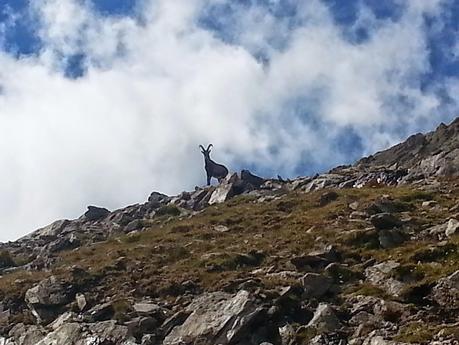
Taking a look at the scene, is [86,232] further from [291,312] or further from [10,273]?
[291,312]

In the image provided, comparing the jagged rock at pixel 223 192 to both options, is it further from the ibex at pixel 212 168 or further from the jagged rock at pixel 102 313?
the jagged rock at pixel 102 313

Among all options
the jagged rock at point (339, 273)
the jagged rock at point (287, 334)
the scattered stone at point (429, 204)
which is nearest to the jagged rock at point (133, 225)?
the scattered stone at point (429, 204)

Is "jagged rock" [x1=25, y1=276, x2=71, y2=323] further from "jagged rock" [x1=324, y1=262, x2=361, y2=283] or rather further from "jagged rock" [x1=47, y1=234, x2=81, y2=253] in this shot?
"jagged rock" [x1=47, y1=234, x2=81, y2=253]

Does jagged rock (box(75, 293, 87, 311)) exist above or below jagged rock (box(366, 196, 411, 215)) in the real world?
below

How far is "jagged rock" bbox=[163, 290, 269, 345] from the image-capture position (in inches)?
997

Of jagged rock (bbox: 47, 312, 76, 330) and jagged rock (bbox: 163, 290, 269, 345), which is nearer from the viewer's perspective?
jagged rock (bbox: 163, 290, 269, 345)

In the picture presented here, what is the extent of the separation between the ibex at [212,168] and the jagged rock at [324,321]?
144 feet

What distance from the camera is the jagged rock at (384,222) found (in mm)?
34469

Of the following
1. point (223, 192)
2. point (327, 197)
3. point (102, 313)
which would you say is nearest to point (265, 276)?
point (102, 313)

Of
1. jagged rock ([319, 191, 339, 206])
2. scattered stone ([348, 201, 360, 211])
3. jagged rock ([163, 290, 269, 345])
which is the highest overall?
jagged rock ([319, 191, 339, 206])

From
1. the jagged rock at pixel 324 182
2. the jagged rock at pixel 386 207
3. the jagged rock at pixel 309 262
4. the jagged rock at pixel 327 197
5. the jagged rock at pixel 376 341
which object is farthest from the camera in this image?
the jagged rock at pixel 324 182

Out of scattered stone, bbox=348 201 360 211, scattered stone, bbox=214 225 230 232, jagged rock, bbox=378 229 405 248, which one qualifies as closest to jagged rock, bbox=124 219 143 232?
scattered stone, bbox=214 225 230 232

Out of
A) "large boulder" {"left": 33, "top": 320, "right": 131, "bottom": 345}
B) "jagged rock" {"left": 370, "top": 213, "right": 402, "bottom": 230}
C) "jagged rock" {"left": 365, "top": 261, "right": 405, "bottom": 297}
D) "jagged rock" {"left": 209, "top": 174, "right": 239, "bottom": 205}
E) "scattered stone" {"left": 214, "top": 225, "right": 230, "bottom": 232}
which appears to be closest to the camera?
"large boulder" {"left": 33, "top": 320, "right": 131, "bottom": 345}

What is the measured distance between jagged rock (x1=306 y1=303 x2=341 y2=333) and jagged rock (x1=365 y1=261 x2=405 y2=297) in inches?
95.0
